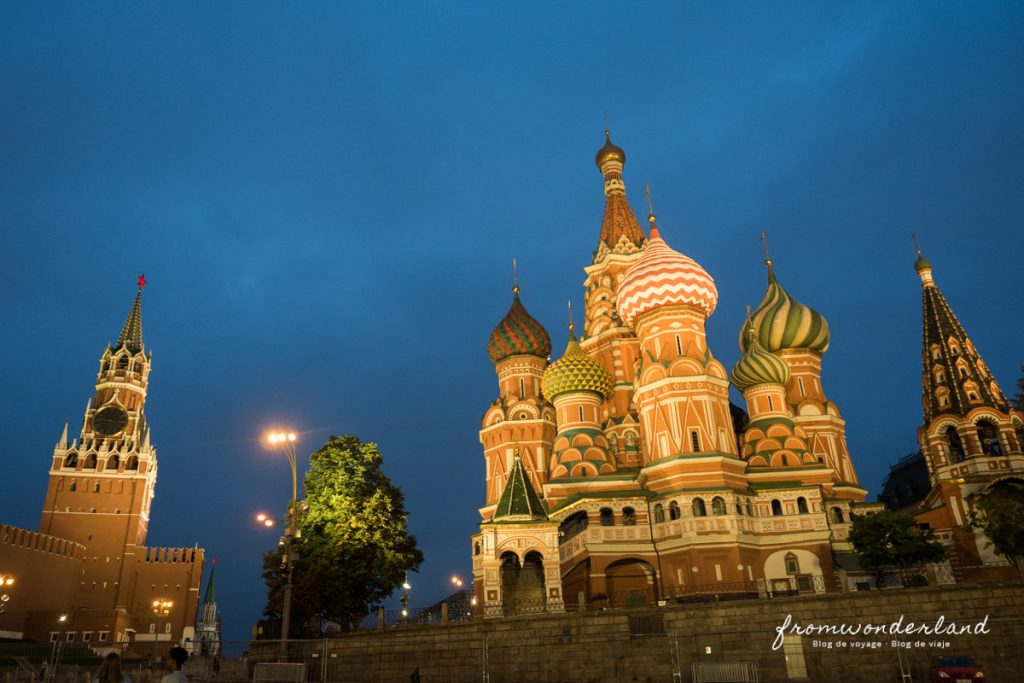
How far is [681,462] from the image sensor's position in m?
32.8

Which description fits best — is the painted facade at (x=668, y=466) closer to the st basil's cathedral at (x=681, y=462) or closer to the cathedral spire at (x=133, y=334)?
the st basil's cathedral at (x=681, y=462)

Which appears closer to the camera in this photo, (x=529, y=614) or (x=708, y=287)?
(x=529, y=614)

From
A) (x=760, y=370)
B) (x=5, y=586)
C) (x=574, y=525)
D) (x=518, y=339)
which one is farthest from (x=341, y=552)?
(x=5, y=586)

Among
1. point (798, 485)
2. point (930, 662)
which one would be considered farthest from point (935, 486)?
point (930, 662)

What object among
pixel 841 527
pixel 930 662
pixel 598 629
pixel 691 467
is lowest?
pixel 930 662

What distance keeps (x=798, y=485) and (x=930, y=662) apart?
1379 cm

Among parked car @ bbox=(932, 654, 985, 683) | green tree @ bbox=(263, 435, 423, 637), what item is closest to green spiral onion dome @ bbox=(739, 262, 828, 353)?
green tree @ bbox=(263, 435, 423, 637)

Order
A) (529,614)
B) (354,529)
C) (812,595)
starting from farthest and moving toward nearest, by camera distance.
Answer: (354,529), (529,614), (812,595)

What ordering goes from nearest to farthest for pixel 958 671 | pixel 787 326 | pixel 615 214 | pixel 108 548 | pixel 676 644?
1. pixel 958 671
2. pixel 676 644
3. pixel 787 326
4. pixel 615 214
5. pixel 108 548

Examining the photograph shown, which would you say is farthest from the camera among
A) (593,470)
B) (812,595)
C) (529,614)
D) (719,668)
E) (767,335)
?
(767,335)

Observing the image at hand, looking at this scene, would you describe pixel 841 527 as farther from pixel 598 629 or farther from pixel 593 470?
pixel 598 629

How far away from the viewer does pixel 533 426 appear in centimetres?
4481

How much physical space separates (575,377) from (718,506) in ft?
37.4

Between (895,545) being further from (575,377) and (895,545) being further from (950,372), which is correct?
(575,377)
